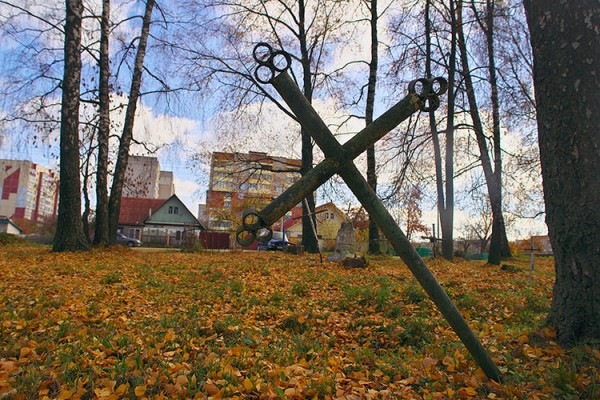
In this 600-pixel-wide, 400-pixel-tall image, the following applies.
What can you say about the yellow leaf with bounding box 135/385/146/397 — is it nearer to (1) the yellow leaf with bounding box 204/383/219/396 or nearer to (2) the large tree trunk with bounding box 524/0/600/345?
(1) the yellow leaf with bounding box 204/383/219/396

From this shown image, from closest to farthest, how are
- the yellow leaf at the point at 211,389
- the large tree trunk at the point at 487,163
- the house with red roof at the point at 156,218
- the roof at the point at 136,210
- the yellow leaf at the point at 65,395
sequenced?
the yellow leaf at the point at 65,395
the yellow leaf at the point at 211,389
the large tree trunk at the point at 487,163
the house with red roof at the point at 156,218
the roof at the point at 136,210

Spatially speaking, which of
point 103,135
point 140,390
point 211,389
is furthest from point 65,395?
point 103,135

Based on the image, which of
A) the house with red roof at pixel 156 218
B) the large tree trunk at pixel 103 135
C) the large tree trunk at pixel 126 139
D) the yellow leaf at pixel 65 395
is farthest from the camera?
the house with red roof at pixel 156 218

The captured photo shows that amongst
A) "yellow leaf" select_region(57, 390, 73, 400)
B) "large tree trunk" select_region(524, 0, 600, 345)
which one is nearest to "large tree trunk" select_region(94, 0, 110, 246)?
"yellow leaf" select_region(57, 390, 73, 400)

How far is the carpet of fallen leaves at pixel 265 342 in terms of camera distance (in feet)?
8.24

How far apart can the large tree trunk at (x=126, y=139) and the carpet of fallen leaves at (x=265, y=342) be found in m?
6.59

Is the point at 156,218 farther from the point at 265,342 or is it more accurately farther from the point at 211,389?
the point at 211,389

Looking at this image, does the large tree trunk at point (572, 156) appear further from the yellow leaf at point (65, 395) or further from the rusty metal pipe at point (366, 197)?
the yellow leaf at point (65, 395)

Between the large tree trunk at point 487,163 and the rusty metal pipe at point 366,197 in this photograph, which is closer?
the rusty metal pipe at point 366,197

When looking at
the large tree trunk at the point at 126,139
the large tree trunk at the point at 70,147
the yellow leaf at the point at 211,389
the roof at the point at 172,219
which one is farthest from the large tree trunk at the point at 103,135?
the roof at the point at 172,219

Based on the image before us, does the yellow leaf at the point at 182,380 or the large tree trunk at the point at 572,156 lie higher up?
the large tree trunk at the point at 572,156

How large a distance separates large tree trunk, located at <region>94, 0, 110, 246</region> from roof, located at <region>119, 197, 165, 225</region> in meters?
35.1

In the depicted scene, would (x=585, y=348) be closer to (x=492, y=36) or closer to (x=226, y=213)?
(x=492, y=36)

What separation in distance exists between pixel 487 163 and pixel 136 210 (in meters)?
42.1
